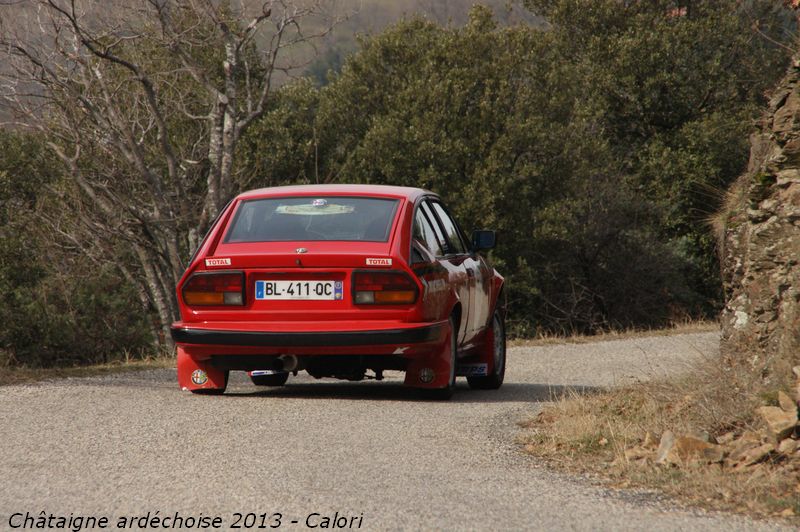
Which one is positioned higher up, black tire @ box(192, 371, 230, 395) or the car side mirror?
the car side mirror

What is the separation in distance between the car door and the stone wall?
8.75 ft

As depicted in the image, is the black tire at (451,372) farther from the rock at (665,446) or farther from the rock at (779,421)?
the rock at (779,421)

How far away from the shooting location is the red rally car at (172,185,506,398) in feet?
29.5

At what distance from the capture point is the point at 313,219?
952 cm

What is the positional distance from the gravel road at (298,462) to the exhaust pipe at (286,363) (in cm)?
26

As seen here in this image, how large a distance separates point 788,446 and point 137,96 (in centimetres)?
2072

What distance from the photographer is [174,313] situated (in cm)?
2875

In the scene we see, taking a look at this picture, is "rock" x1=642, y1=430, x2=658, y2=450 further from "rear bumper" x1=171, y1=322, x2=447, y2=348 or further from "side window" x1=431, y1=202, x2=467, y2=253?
"side window" x1=431, y1=202, x2=467, y2=253

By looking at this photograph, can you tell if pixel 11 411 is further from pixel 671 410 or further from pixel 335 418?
pixel 671 410

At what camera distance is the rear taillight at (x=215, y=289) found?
9.16 metres

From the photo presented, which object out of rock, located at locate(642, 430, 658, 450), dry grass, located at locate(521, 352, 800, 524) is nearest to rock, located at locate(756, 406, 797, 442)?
dry grass, located at locate(521, 352, 800, 524)

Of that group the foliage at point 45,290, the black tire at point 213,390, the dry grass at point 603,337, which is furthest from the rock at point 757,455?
the foliage at point 45,290

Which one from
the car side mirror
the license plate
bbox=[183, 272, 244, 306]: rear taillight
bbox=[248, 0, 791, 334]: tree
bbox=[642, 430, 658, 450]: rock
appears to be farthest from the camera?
bbox=[248, 0, 791, 334]: tree

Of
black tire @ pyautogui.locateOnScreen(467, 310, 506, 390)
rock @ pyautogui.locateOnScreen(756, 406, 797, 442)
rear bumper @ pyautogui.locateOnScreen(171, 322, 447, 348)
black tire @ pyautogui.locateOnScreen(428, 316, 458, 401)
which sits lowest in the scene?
black tire @ pyautogui.locateOnScreen(467, 310, 506, 390)
